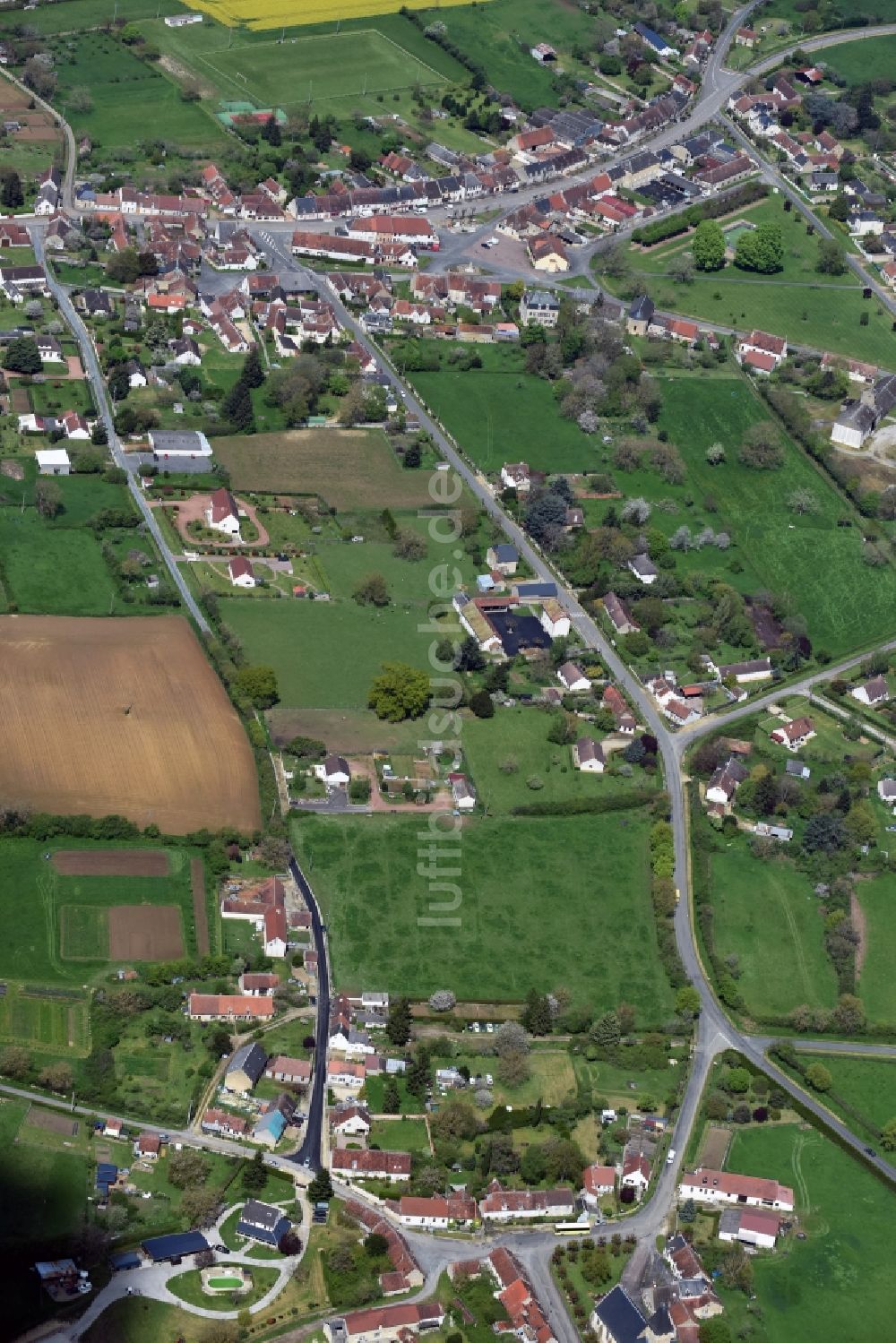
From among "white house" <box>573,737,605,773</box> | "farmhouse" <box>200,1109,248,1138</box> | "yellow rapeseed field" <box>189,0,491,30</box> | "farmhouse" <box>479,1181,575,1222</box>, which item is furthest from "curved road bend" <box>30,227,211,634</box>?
"yellow rapeseed field" <box>189,0,491,30</box>

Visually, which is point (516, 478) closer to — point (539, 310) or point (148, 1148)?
point (539, 310)

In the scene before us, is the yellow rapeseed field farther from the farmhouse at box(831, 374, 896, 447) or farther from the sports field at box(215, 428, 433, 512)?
the sports field at box(215, 428, 433, 512)

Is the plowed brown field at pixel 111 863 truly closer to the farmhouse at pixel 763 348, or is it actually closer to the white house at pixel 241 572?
the white house at pixel 241 572

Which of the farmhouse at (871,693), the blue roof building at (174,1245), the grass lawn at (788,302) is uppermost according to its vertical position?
the blue roof building at (174,1245)

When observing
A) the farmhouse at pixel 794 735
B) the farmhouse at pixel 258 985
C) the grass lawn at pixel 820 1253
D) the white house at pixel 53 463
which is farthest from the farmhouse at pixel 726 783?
the white house at pixel 53 463

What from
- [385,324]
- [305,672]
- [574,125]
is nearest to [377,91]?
[574,125]
